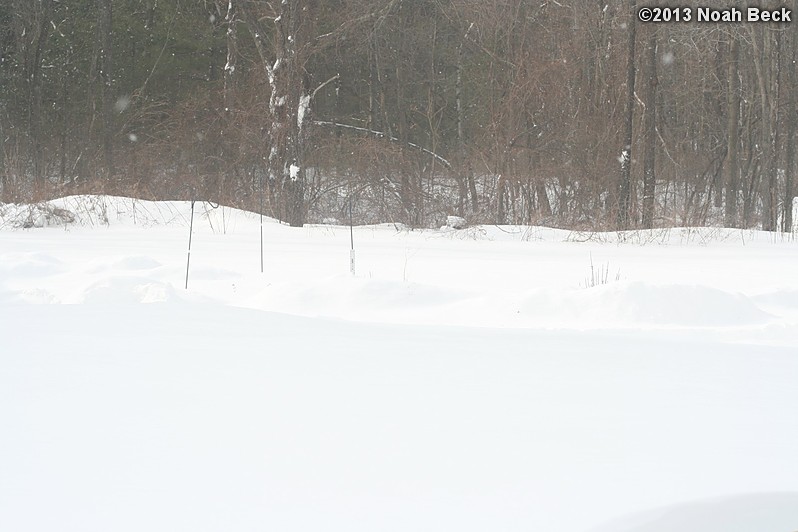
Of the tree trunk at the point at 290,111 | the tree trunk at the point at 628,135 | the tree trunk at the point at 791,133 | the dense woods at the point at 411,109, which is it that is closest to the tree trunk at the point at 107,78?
the dense woods at the point at 411,109

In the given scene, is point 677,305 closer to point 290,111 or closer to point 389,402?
point 389,402

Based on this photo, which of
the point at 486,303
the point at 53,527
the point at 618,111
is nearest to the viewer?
the point at 53,527

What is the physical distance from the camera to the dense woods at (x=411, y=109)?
605 inches

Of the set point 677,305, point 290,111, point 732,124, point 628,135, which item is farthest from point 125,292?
point 732,124

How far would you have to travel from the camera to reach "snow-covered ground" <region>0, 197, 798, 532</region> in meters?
2.22

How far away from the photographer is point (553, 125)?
17.7m

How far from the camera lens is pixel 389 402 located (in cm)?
316

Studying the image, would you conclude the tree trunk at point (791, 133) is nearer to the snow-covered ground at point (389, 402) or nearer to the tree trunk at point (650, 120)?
the tree trunk at point (650, 120)

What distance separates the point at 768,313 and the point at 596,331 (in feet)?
3.73

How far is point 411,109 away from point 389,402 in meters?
21.2

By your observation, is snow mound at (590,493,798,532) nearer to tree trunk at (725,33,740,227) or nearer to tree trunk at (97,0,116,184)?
tree trunk at (725,33,740,227)

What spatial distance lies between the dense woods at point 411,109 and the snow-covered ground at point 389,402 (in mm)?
7694

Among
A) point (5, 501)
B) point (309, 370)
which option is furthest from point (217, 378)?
point (5, 501)

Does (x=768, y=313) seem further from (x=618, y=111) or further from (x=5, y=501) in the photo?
(x=618, y=111)
